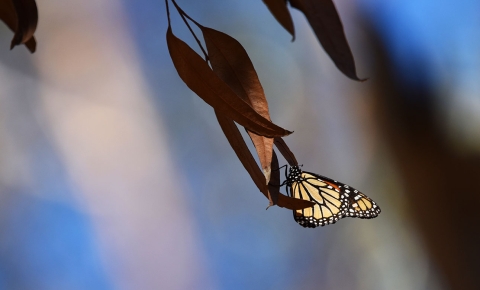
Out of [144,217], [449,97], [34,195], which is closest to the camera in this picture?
[34,195]

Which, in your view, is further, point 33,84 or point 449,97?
point 449,97

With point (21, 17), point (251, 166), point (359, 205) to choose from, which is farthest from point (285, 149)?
point (359, 205)

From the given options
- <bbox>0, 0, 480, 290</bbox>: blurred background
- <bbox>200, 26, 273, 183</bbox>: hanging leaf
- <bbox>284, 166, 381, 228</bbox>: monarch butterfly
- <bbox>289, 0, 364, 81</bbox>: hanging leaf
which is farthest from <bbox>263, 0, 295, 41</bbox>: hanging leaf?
<bbox>0, 0, 480, 290</bbox>: blurred background

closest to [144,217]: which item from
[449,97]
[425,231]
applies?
[425,231]

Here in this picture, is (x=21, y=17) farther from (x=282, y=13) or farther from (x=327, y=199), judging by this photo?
(x=327, y=199)

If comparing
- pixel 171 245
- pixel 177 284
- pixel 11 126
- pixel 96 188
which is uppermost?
pixel 11 126

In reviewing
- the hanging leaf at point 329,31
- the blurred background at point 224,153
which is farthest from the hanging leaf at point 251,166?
the blurred background at point 224,153

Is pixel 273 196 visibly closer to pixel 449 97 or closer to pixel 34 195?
pixel 34 195
